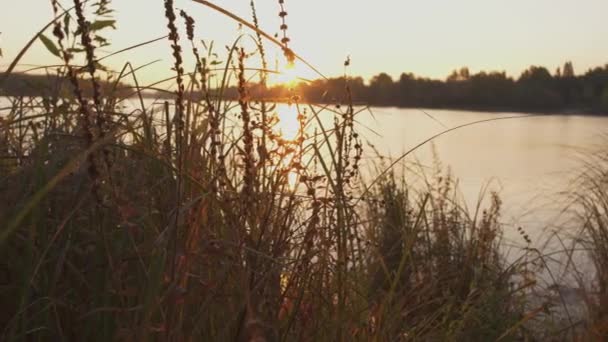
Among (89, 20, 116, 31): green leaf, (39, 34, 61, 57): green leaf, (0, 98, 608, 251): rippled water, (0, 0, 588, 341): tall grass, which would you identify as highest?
(89, 20, 116, 31): green leaf

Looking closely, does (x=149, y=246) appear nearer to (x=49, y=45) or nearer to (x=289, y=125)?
(x=49, y=45)

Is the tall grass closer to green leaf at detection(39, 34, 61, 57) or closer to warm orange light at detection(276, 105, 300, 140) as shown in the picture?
green leaf at detection(39, 34, 61, 57)

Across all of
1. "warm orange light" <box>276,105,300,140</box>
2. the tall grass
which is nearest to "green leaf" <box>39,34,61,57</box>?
the tall grass

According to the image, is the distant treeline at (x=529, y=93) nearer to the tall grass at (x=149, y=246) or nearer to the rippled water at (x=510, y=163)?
the rippled water at (x=510, y=163)

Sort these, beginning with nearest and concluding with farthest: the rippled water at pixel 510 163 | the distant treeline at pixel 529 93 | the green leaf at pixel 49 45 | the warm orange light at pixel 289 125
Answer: the green leaf at pixel 49 45, the warm orange light at pixel 289 125, the rippled water at pixel 510 163, the distant treeline at pixel 529 93

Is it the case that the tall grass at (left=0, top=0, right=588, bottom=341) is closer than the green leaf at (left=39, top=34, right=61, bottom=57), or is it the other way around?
the tall grass at (left=0, top=0, right=588, bottom=341)

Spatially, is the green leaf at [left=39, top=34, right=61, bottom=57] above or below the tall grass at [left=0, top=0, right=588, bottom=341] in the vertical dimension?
above

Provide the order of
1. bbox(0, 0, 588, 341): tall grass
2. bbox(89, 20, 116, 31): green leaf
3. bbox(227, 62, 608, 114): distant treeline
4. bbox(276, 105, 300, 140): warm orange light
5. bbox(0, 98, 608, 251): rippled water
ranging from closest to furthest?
bbox(0, 0, 588, 341): tall grass → bbox(89, 20, 116, 31): green leaf → bbox(276, 105, 300, 140): warm orange light → bbox(0, 98, 608, 251): rippled water → bbox(227, 62, 608, 114): distant treeline

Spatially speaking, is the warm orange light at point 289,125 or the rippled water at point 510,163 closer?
the warm orange light at point 289,125

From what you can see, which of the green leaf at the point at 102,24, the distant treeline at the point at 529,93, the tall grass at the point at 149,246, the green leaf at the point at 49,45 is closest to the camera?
the tall grass at the point at 149,246

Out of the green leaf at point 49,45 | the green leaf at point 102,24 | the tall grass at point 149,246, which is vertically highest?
the green leaf at point 102,24

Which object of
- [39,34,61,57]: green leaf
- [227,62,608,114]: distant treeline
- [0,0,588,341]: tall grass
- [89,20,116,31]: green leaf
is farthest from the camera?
[227,62,608,114]: distant treeline

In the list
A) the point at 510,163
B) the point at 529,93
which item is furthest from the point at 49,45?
the point at 529,93

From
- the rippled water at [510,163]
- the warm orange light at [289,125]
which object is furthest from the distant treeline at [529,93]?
the warm orange light at [289,125]
